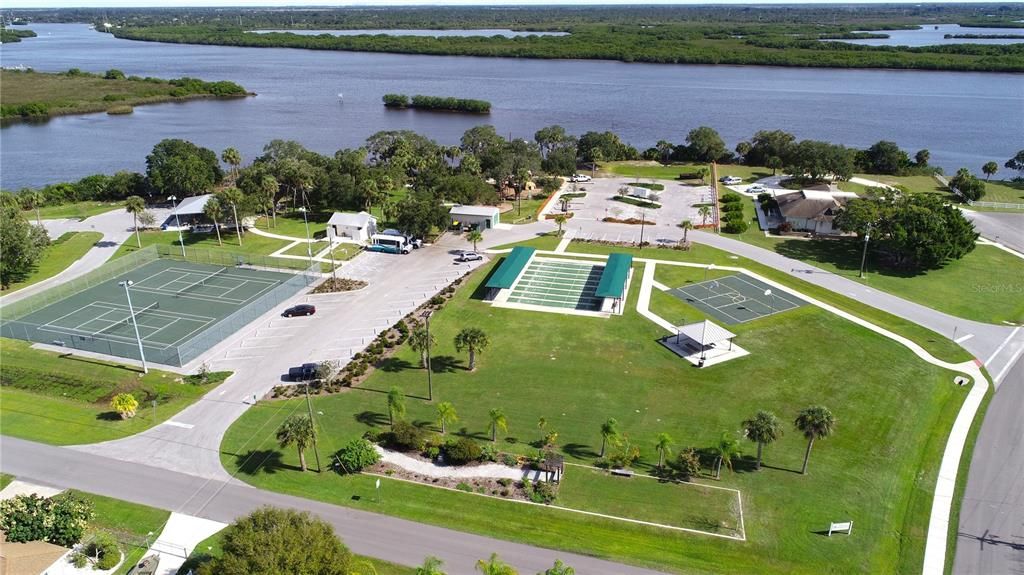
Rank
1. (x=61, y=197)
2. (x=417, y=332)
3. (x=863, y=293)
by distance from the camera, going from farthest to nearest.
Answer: (x=61, y=197)
(x=863, y=293)
(x=417, y=332)

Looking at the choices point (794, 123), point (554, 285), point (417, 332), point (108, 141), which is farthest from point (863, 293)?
point (108, 141)

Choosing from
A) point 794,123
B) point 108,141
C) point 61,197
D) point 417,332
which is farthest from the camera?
point 794,123

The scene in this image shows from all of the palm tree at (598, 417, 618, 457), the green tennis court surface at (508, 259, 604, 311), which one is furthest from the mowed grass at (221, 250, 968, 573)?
the green tennis court surface at (508, 259, 604, 311)

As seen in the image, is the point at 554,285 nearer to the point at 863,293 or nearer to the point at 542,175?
the point at 863,293

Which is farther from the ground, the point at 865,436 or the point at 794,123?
the point at 794,123

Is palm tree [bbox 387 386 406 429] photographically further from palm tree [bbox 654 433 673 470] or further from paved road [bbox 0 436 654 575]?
palm tree [bbox 654 433 673 470]

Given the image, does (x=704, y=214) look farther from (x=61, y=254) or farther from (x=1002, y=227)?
(x=61, y=254)
